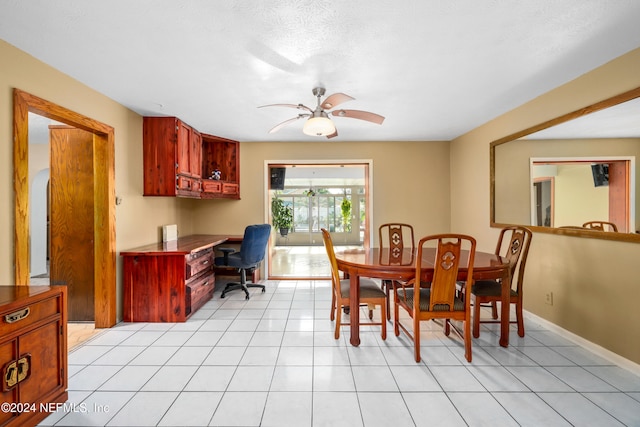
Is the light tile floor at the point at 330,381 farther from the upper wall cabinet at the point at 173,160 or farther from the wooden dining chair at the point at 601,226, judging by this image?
the upper wall cabinet at the point at 173,160

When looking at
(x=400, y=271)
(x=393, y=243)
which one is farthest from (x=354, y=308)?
(x=393, y=243)

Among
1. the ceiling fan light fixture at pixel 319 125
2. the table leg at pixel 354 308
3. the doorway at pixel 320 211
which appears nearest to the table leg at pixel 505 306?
the table leg at pixel 354 308

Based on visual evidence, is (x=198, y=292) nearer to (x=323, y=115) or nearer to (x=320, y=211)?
(x=323, y=115)

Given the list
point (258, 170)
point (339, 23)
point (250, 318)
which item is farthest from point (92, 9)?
point (258, 170)

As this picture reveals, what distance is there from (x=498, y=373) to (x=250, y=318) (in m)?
2.38

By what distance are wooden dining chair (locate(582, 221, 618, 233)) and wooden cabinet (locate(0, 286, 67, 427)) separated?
3991 millimetres

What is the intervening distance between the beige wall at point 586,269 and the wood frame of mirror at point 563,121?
50 mm

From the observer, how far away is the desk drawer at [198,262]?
3148 mm

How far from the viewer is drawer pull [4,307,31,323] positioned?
55.6 inches

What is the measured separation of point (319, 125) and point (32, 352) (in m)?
2.36

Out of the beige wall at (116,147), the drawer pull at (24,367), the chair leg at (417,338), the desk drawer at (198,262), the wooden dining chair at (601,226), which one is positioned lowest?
Answer: the chair leg at (417,338)

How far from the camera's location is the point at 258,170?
4750mm

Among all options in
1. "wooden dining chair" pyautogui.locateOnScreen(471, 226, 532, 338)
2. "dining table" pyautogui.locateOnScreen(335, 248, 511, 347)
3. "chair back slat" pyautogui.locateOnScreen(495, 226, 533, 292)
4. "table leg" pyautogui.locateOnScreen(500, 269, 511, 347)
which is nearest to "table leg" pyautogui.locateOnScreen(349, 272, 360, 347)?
"dining table" pyautogui.locateOnScreen(335, 248, 511, 347)

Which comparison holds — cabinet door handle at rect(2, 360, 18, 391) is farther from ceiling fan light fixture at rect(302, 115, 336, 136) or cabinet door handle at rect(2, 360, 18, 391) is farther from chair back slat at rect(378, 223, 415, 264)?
chair back slat at rect(378, 223, 415, 264)
